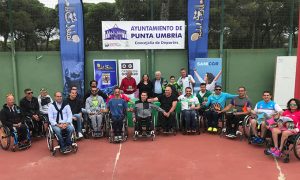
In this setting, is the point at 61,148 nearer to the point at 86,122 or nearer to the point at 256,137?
the point at 86,122

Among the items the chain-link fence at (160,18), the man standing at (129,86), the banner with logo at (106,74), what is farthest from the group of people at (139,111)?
the chain-link fence at (160,18)

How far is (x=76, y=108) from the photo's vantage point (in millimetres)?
6934

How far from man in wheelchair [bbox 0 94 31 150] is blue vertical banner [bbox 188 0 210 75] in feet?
15.6

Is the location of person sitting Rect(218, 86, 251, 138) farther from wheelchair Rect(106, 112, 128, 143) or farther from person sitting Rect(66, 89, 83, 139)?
person sitting Rect(66, 89, 83, 139)

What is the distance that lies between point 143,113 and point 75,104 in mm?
1532

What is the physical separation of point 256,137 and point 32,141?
475cm

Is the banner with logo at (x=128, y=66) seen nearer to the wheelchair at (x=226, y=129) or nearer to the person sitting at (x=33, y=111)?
the person sitting at (x=33, y=111)

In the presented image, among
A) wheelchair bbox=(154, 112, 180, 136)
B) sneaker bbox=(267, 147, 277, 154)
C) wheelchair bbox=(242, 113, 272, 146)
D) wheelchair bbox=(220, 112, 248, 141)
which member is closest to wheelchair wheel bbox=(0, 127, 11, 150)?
wheelchair bbox=(154, 112, 180, 136)

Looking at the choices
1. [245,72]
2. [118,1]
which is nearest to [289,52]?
[245,72]

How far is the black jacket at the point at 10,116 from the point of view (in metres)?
6.06

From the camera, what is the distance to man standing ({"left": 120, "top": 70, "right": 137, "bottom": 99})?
26.7 feet

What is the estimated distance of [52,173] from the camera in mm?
4988

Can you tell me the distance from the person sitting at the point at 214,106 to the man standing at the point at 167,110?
2.68 feet

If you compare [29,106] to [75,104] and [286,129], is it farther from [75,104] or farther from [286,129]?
[286,129]
